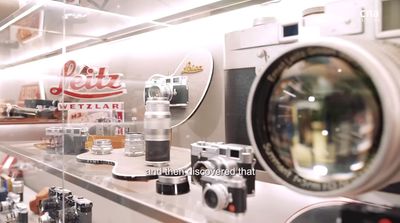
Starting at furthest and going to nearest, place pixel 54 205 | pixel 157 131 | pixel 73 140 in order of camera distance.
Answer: pixel 54 205 < pixel 73 140 < pixel 157 131

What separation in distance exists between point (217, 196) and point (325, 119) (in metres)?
0.15

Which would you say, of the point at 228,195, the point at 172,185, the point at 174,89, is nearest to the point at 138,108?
the point at 174,89

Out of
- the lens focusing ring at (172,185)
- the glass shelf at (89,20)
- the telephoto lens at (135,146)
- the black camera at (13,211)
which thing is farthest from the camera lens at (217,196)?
the black camera at (13,211)

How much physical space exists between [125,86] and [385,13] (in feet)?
2.26

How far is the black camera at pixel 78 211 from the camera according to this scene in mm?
877

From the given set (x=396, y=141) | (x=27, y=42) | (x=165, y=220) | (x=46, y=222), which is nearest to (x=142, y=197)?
(x=165, y=220)

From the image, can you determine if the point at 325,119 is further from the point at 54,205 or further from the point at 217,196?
the point at 54,205

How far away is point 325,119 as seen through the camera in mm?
277

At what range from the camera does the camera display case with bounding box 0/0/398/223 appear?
415 mm

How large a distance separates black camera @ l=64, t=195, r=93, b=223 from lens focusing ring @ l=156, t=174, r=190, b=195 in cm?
49

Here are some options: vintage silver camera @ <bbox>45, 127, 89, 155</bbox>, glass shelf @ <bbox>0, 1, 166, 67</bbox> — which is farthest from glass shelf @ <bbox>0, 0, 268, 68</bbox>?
vintage silver camera @ <bbox>45, 127, 89, 155</bbox>

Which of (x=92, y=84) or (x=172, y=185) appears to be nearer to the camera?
(x=172, y=185)

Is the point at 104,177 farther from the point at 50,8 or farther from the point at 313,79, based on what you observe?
the point at 50,8

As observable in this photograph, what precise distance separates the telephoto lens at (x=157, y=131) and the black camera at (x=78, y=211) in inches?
15.2
